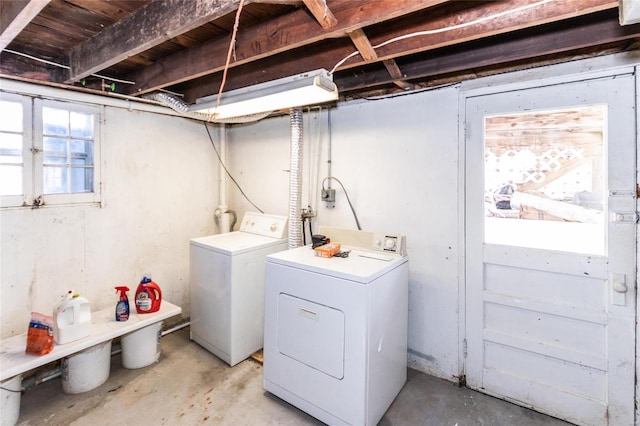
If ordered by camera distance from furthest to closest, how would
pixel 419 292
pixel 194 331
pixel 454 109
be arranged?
pixel 194 331 < pixel 419 292 < pixel 454 109

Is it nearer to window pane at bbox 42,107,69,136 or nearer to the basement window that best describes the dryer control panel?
the basement window

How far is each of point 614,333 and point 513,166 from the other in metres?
1.10

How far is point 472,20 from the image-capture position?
1.40 m

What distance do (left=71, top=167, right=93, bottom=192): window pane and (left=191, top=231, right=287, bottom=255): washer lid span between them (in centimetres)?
91

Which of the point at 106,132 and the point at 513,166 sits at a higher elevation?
the point at 106,132

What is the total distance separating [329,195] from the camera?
105 inches

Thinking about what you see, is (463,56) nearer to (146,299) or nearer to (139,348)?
(146,299)

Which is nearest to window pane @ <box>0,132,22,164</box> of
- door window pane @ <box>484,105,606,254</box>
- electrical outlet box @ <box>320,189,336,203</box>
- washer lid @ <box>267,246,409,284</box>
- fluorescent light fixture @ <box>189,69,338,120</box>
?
fluorescent light fixture @ <box>189,69,338,120</box>

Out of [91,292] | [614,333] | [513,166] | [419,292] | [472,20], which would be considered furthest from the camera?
[91,292]

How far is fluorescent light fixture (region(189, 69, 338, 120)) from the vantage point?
1.54 meters

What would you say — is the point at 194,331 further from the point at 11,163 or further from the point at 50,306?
the point at 11,163

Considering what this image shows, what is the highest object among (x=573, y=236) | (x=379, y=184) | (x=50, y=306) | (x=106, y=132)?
(x=106, y=132)

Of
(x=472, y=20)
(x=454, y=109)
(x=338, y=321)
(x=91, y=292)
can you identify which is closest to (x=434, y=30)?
(x=472, y=20)

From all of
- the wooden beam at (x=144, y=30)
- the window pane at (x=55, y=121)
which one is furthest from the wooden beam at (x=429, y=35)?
the window pane at (x=55, y=121)
